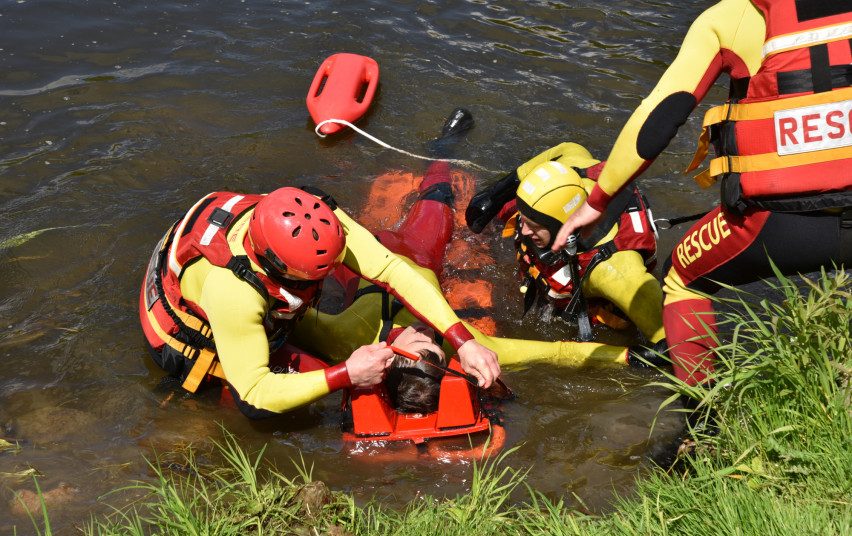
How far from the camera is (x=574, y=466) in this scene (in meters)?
3.95

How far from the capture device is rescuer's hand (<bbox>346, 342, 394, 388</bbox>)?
379cm

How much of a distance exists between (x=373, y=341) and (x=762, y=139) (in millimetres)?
2633

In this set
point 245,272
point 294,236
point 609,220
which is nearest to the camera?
point 294,236

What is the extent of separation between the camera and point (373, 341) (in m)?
4.79

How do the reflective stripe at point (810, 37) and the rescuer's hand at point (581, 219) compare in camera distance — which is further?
the rescuer's hand at point (581, 219)

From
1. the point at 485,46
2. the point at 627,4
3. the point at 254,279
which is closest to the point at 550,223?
the point at 254,279

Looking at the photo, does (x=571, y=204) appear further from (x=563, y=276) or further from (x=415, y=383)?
(x=415, y=383)

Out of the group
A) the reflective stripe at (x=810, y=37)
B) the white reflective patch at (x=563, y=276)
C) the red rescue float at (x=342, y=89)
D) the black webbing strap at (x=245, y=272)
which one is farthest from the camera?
the red rescue float at (x=342, y=89)

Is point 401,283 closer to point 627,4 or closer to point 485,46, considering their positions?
point 485,46

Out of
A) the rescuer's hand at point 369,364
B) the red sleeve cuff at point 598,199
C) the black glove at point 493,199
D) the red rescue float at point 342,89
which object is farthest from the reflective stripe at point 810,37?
the red rescue float at point 342,89

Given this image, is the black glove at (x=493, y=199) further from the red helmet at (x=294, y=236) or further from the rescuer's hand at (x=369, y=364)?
the rescuer's hand at (x=369, y=364)

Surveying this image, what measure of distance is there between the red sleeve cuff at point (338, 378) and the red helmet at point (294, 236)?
0.49 metres

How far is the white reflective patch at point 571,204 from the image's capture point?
4645mm

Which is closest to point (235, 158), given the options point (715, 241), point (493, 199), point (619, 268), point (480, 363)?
point (493, 199)
